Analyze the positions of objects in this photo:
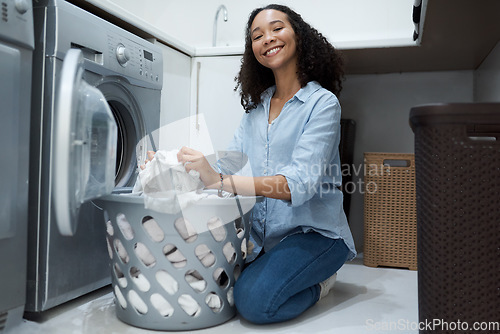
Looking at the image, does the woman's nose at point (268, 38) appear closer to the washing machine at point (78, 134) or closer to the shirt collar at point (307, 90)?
the shirt collar at point (307, 90)

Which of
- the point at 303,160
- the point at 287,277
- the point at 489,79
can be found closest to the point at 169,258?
the point at 287,277

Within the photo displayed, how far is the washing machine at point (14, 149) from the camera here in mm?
1088

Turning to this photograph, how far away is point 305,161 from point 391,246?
0.96m

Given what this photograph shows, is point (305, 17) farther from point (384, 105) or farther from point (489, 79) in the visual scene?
point (489, 79)

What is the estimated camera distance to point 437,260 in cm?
85

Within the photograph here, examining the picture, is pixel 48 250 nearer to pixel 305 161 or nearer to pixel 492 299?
pixel 305 161

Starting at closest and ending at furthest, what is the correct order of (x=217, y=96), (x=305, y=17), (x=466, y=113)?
1. (x=466, y=113)
2. (x=217, y=96)
3. (x=305, y=17)

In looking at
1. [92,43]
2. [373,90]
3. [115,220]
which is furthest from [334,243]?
[373,90]

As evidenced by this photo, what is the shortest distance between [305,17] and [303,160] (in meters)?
1.57

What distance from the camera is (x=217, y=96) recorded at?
2164 millimetres

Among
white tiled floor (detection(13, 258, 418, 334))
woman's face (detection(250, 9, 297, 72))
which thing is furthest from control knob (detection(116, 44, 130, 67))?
white tiled floor (detection(13, 258, 418, 334))

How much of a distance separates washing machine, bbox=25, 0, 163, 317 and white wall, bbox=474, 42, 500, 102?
1351 millimetres

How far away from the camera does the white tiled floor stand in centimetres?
118

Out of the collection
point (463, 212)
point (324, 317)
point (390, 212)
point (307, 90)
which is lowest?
point (324, 317)
